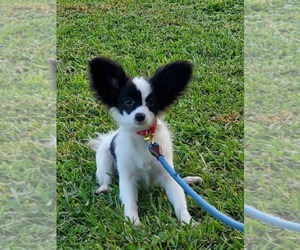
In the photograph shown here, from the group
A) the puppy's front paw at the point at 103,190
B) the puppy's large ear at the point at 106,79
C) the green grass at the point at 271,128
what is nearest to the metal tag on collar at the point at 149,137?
the puppy's large ear at the point at 106,79

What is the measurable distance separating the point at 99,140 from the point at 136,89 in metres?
0.68

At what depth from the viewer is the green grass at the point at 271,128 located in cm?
216

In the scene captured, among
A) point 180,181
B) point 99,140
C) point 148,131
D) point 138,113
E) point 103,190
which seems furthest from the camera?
point 99,140

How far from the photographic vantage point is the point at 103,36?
539 centimetres

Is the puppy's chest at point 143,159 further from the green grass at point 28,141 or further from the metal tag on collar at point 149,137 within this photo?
the green grass at point 28,141

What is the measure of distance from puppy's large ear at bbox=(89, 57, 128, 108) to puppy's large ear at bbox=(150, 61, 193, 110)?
0.16m

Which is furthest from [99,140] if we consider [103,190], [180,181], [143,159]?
[180,181]

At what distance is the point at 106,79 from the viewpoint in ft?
9.25

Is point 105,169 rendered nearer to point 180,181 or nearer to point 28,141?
point 28,141

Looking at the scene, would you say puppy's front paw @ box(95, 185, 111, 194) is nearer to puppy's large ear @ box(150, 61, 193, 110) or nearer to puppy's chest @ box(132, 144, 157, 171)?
Result: puppy's chest @ box(132, 144, 157, 171)

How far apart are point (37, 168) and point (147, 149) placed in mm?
523

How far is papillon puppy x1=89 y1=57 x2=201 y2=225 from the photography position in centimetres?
272

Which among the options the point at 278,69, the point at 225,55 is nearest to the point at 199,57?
the point at 225,55

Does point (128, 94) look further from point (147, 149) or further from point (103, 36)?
point (103, 36)
